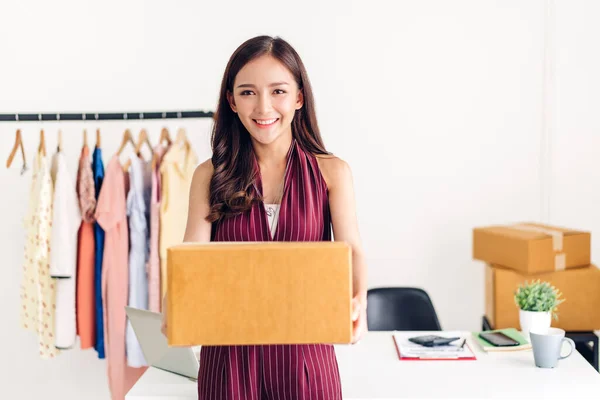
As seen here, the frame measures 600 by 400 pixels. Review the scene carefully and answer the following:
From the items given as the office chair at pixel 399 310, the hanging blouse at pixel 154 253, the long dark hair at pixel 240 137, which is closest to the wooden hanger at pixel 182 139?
the hanging blouse at pixel 154 253

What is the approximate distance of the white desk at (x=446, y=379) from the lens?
194 centimetres

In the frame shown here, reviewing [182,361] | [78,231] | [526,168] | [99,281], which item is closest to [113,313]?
[99,281]

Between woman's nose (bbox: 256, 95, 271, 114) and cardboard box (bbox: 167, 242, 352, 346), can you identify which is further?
woman's nose (bbox: 256, 95, 271, 114)

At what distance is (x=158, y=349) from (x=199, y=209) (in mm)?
666

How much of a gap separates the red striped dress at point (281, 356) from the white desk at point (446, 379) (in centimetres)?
43

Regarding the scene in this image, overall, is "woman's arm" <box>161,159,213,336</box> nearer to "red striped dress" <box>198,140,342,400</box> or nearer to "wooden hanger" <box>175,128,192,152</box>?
"red striped dress" <box>198,140,342,400</box>

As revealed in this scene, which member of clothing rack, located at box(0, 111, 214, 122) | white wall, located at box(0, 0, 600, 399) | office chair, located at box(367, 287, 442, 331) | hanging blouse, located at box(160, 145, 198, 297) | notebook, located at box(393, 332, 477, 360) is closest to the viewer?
notebook, located at box(393, 332, 477, 360)

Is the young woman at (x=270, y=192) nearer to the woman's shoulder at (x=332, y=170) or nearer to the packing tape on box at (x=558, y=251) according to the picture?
the woman's shoulder at (x=332, y=170)

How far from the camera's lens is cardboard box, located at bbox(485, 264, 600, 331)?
9.71 ft

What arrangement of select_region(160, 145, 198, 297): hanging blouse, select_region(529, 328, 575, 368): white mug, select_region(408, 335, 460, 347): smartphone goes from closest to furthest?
select_region(529, 328, 575, 368): white mug
select_region(408, 335, 460, 347): smartphone
select_region(160, 145, 198, 297): hanging blouse

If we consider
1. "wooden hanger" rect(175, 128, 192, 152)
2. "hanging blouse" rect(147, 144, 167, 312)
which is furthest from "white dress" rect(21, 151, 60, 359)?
"wooden hanger" rect(175, 128, 192, 152)

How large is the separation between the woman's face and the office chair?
1563 mm

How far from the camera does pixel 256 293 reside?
1.26 meters

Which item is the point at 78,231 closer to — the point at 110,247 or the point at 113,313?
the point at 110,247
